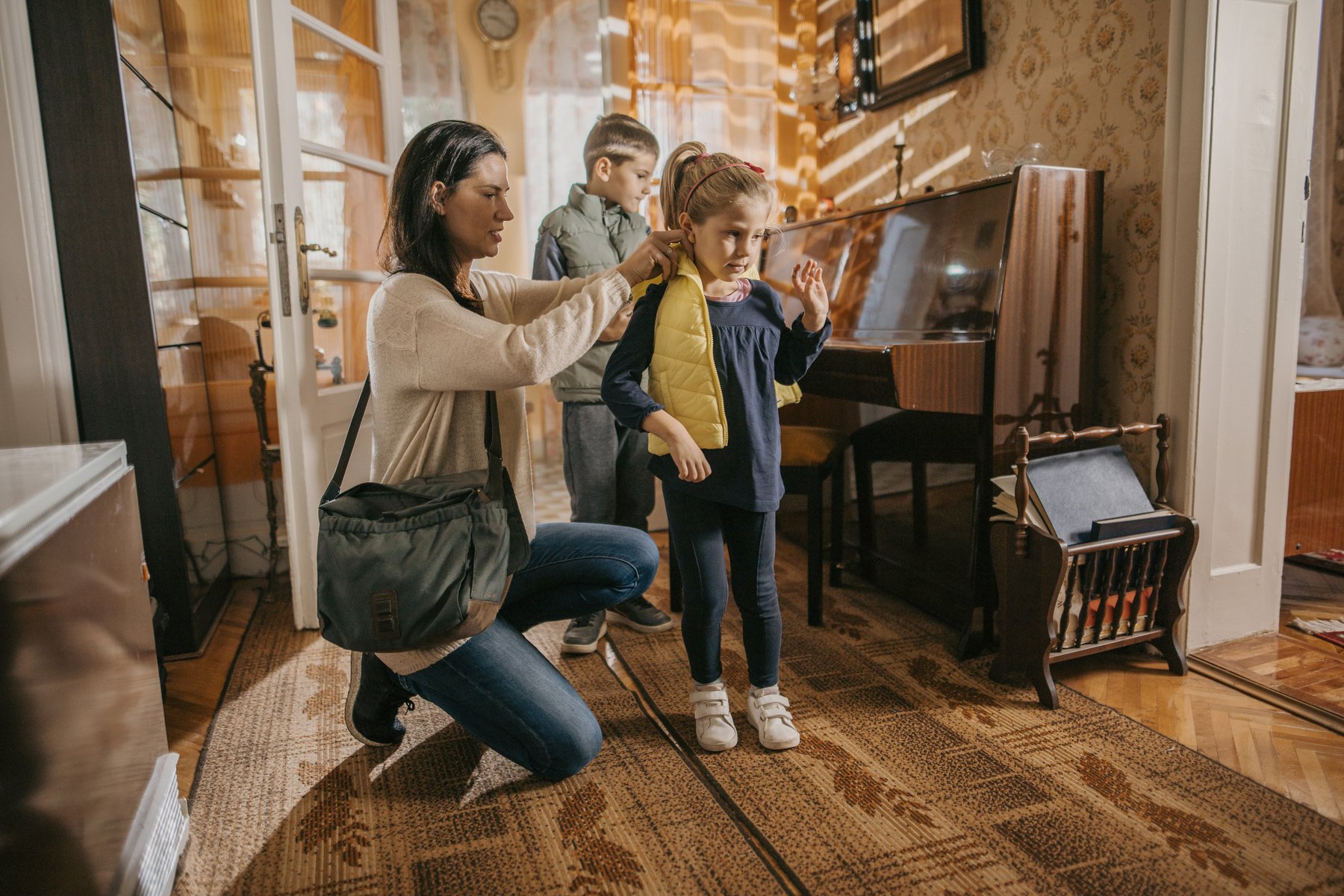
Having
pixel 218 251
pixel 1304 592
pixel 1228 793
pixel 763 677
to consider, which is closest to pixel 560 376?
pixel 763 677

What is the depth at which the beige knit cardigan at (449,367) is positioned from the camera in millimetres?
1295

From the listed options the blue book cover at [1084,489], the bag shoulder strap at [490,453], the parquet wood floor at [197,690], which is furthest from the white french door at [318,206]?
the blue book cover at [1084,489]

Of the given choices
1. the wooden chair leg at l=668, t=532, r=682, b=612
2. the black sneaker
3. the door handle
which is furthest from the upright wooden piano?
the door handle

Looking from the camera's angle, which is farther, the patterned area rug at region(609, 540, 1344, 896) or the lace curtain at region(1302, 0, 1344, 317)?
the lace curtain at region(1302, 0, 1344, 317)

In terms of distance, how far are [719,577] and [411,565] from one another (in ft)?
1.87

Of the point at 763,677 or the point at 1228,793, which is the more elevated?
the point at 763,677

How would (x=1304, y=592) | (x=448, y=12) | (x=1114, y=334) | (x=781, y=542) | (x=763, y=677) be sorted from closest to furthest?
1. (x=763, y=677)
2. (x=1114, y=334)
3. (x=1304, y=592)
4. (x=781, y=542)
5. (x=448, y=12)

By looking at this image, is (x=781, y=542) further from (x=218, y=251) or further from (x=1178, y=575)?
(x=218, y=251)

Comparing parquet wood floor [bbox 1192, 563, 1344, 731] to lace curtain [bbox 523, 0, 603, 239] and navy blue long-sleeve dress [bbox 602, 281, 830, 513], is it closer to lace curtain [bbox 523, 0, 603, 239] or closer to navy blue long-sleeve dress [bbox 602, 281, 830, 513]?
navy blue long-sleeve dress [bbox 602, 281, 830, 513]

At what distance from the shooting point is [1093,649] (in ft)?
5.96

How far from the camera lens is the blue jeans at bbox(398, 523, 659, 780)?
4.51 feet

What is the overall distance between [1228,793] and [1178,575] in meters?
0.59

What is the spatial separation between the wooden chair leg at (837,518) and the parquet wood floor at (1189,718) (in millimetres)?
674

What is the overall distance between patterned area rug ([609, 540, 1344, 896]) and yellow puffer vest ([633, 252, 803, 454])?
62cm
